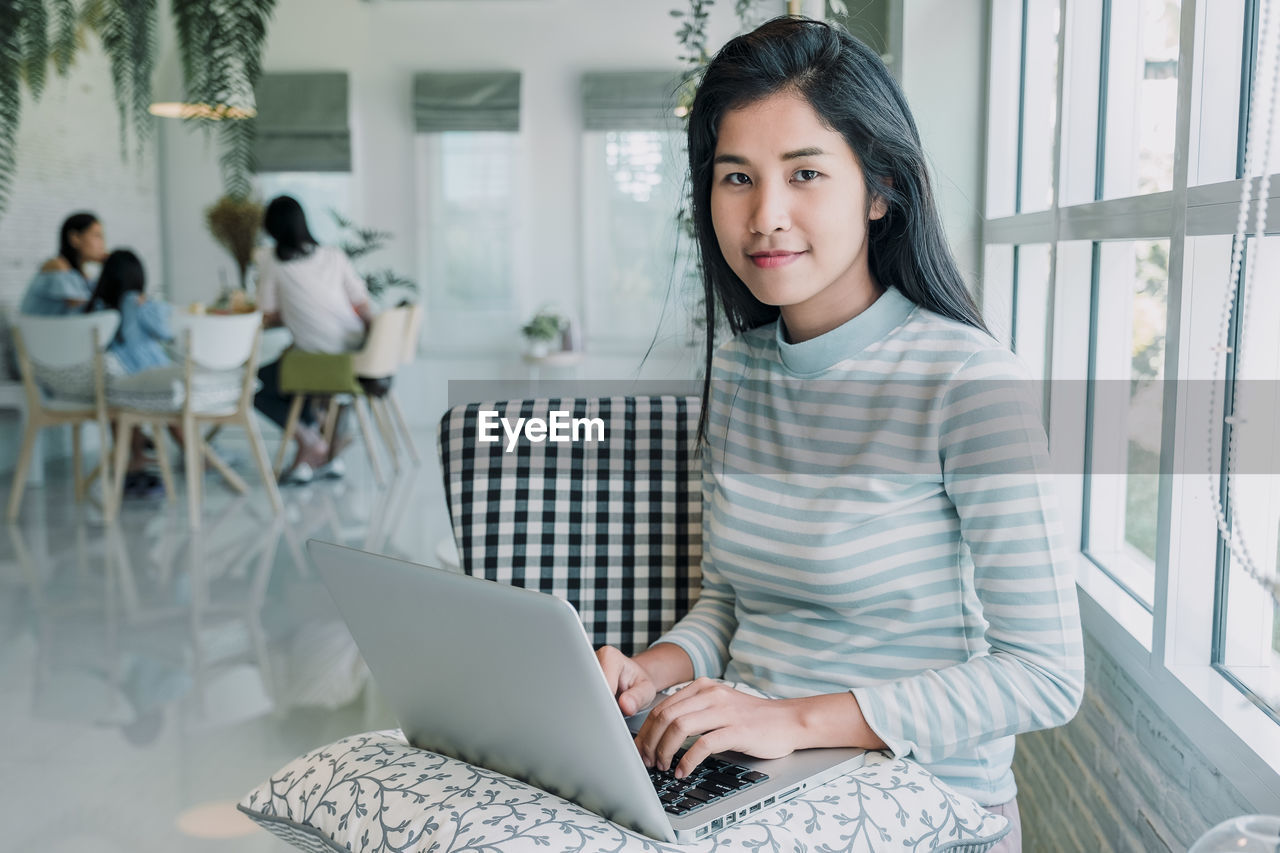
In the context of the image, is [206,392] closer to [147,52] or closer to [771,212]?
[147,52]

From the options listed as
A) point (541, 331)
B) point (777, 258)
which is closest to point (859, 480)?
point (777, 258)

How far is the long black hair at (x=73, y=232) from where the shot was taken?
5.61 metres

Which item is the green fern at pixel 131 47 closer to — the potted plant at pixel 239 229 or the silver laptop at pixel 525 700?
the silver laptop at pixel 525 700

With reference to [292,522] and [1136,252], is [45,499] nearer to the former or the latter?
[292,522]

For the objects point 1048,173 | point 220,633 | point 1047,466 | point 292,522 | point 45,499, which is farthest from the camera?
point 45,499

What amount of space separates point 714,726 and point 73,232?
5.61 m

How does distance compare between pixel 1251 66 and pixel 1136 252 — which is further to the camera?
pixel 1136 252

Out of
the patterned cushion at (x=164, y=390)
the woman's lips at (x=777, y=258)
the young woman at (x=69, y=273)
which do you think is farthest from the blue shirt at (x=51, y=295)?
the woman's lips at (x=777, y=258)

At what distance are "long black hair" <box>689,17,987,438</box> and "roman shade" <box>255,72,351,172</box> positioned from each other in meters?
6.76

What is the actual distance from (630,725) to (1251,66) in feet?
2.90

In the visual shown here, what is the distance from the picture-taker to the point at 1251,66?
1.10 m

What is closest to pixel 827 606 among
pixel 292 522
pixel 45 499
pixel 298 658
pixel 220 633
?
pixel 298 658

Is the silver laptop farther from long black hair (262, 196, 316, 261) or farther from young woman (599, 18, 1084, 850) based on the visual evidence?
long black hair (262, 196, 316, 261)

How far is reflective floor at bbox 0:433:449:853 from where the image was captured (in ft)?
7.37
